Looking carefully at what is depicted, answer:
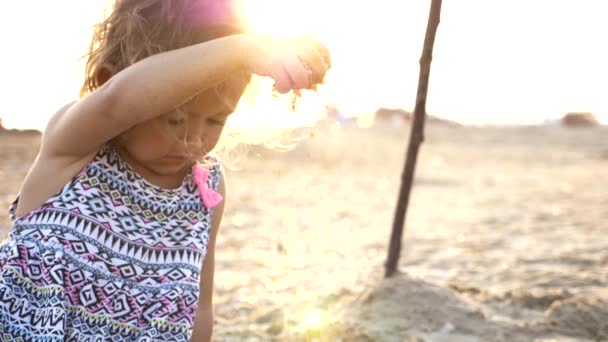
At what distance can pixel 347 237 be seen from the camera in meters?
5.22

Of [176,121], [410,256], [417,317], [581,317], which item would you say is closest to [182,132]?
[176,121]

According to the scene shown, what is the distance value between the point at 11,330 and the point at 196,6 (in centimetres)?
83

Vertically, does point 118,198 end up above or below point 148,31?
below

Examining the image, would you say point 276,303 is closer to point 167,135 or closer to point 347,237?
point 167,135

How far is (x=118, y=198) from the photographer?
165cm

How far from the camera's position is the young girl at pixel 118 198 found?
1.50m

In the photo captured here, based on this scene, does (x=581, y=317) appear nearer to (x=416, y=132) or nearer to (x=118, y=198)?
(x=416, y=132)

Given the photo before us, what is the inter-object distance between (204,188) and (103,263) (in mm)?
359

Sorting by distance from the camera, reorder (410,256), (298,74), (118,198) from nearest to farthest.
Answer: (298,74) → (118,198) → (410,256)

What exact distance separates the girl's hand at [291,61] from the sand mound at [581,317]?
1.75m

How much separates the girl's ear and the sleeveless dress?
167mm

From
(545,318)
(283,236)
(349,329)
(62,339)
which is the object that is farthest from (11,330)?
(283,236)

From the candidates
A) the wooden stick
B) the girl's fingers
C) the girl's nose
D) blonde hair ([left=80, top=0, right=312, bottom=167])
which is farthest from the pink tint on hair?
the wooden stick

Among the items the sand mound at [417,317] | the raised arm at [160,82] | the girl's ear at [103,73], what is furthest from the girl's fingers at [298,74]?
the sand mound at [417,317]
